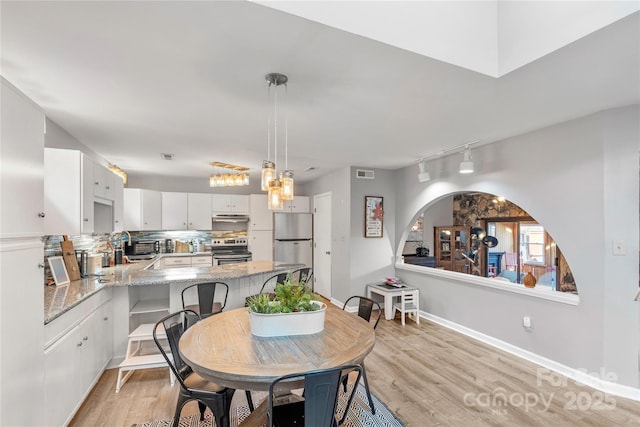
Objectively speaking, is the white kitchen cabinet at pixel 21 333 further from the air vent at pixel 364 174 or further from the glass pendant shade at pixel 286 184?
the air vent at pixel 364 174

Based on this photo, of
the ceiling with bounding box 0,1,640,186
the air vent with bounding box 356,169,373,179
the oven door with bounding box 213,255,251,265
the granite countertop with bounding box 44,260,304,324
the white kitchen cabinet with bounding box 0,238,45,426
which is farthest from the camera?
the oven door with bounding box 213,255,251,265

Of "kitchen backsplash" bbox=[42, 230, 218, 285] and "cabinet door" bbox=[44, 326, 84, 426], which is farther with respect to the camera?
"kitchen backsplash" bbox=[42, 230, 218, 285]

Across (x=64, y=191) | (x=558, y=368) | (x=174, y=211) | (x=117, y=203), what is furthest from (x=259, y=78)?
(x=174, y=211)

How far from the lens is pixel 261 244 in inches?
257

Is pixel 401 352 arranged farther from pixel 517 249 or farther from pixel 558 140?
→ pixel 517 249

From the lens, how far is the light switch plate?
2.62 metres

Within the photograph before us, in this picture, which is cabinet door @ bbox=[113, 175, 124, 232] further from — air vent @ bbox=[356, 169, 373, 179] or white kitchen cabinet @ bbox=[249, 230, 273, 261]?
air vent @ bbox=[356, 169, 373, 179]

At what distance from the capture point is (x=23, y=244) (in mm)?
1547

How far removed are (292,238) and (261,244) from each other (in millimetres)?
671

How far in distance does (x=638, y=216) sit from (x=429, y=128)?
1889 mm

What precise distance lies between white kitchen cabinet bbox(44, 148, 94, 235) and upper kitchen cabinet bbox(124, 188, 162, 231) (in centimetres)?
319

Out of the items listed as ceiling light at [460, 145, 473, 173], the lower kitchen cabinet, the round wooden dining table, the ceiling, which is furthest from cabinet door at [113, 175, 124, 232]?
ceiling light at [460, 145, 473, 173]

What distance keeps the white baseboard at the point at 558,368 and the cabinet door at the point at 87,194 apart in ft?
14.6

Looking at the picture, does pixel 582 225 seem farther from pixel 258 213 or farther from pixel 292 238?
pixel 258 213
